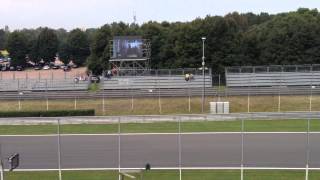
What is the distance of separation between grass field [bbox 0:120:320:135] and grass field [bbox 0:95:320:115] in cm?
1079

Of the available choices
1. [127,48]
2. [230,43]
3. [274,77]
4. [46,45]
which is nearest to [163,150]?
[274,77]

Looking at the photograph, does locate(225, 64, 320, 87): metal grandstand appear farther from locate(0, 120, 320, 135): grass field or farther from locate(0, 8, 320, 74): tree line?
locate(0, 120, 320, 135): grass field

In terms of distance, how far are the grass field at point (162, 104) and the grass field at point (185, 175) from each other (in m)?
26.0

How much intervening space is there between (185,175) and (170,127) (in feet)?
47.6

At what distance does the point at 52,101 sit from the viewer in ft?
184

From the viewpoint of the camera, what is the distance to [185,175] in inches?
932

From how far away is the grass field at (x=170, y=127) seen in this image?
119 feet

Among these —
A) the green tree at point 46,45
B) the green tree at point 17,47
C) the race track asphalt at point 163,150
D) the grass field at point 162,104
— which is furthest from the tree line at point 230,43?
the race track asphalt at point 163,150

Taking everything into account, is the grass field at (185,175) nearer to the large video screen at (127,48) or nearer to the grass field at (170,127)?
the grass field at (170,127)

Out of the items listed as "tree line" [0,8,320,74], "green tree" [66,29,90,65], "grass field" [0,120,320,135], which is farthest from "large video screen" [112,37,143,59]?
"green tree" [66,29,90,65]

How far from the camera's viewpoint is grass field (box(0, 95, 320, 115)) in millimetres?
51312

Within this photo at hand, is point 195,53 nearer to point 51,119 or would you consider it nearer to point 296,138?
point 51,119

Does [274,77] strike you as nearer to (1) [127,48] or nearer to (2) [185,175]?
→ (1) [127,48]

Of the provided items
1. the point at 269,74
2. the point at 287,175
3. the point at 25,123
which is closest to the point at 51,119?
the point at 25,123
